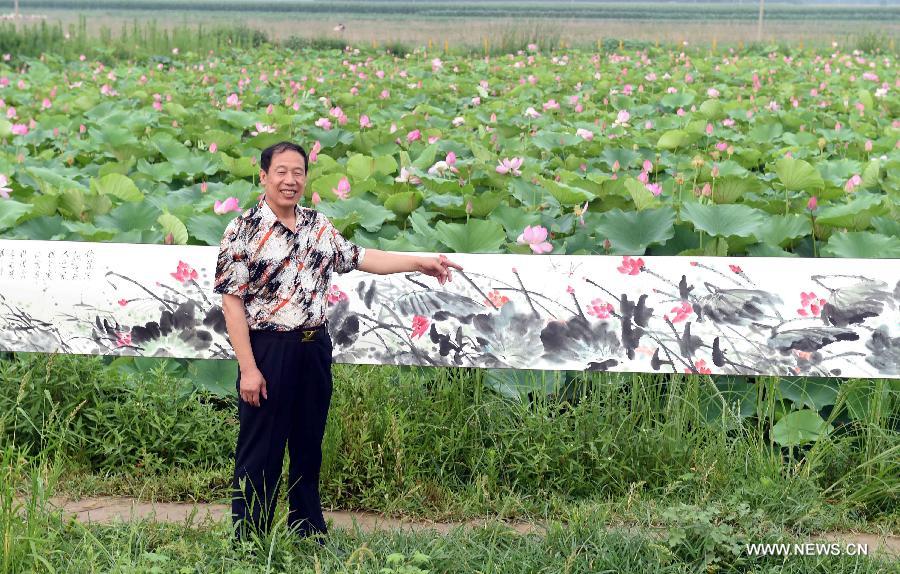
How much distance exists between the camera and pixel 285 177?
2.75 metres

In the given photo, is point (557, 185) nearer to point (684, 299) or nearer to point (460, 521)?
point (684, 299)

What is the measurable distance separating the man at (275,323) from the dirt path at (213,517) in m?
0.31

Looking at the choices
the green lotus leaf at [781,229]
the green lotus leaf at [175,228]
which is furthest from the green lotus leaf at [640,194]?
the green lotus leaf at [175,228]

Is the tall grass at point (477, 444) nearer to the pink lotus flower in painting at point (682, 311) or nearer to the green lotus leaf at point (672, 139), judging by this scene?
the pink lotus flower in painting at point (682, 311)

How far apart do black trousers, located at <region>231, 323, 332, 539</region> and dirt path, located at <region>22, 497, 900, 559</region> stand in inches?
8.2

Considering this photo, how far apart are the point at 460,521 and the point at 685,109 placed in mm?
7854

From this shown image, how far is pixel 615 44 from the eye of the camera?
2161cm

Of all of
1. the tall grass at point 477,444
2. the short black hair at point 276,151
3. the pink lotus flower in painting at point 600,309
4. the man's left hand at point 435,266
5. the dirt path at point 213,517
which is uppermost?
the short black hair at point 276,151

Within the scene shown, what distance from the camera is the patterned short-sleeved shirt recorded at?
Answer: 9.07 ft

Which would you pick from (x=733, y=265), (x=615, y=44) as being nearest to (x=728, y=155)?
(x=733, y=265)

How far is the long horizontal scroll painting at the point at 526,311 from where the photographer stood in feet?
11.8

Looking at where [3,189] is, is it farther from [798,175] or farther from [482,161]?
[798,175]

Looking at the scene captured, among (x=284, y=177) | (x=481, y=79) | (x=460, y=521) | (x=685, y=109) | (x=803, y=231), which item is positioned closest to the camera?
(x=284, y=177)

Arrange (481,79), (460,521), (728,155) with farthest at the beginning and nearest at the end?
(481,79), (728,155), (460,521)
